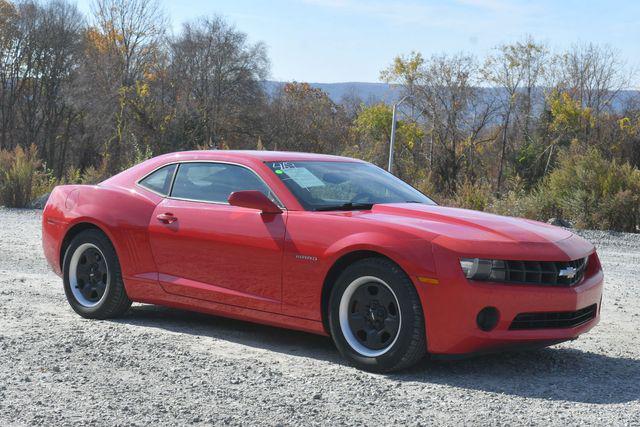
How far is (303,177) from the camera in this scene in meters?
6.12

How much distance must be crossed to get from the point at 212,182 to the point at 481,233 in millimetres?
2192

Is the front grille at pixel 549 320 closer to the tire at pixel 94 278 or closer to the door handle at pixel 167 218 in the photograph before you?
the door handle at pixel 167 218

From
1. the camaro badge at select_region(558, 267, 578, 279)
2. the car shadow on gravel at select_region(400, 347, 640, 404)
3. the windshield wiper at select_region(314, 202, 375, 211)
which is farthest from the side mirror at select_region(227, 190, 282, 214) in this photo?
the camaro badge at select_region(558, 267, 578, 279)

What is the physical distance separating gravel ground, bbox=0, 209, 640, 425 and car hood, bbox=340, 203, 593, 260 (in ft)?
2.56

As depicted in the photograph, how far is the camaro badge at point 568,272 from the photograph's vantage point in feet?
17.0

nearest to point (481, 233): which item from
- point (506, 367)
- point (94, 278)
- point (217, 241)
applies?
point (506, 367)

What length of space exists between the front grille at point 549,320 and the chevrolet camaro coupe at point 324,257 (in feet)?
0.03

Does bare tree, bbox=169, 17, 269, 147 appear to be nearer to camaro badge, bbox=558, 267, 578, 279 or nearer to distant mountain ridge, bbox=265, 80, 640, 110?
distant mountain ridge, bbox=265, 80, 640, 110

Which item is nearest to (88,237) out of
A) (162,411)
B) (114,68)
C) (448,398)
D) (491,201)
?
(162,411)

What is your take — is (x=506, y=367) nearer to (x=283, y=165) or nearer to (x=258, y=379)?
(x=258, y=379)

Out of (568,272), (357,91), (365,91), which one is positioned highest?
(365,91)

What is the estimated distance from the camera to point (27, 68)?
66.7 metres

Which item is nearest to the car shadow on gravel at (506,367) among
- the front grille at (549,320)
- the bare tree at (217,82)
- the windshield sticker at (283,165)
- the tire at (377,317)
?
the tire at (377,317)

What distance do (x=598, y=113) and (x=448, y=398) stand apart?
2415 inches
